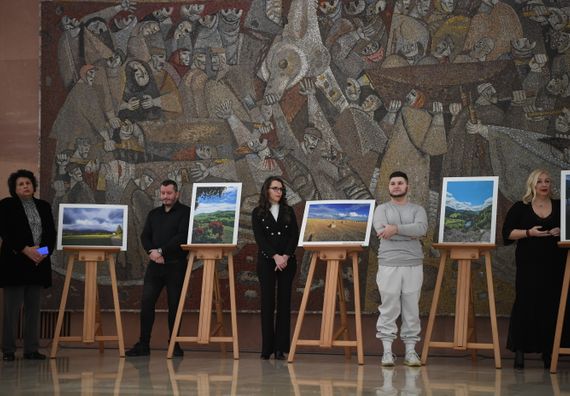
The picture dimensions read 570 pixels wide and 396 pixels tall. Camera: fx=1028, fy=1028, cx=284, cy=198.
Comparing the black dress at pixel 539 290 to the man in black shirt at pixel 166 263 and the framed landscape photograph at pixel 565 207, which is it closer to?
the framed landscape photograph at pixel 565 207

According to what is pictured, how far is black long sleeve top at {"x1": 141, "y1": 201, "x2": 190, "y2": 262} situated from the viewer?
10758 millimetres

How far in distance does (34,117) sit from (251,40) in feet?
9.03

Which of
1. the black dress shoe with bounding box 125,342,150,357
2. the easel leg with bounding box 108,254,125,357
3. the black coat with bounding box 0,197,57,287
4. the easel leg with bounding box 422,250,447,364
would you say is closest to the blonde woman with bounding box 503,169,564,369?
the easel leg with bounding box 422,250,447,364

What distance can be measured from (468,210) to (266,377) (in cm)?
276

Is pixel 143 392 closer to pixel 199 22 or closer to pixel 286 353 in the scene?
pixel 286 353

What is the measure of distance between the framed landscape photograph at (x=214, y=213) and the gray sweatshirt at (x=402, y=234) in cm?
161

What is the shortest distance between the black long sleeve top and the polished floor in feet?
3.63

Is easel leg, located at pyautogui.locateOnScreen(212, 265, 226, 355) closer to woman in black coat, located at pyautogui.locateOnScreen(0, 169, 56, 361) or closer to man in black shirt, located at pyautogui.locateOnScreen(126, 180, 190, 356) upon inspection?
man in black shirt, located at pyautogui.locateOnScreen(126, 180, 190, 356)

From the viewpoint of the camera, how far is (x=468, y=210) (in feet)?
32.2

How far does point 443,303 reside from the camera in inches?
420

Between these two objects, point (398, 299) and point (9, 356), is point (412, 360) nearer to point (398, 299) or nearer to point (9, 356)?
point (398, 299)

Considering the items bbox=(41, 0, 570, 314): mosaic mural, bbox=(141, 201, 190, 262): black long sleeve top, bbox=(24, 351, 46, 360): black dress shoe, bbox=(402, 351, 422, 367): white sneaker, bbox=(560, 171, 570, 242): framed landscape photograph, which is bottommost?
bbox=(24, 351, 46, 360): black dress shoe

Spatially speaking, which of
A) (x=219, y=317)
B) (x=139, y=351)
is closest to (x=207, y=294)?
(x=219, y=317)

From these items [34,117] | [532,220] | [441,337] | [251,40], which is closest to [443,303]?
[441,337]
